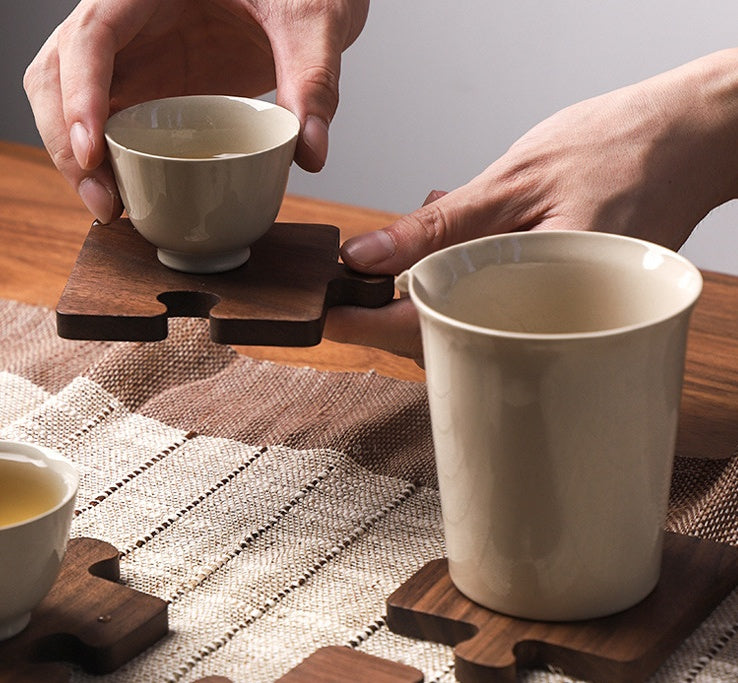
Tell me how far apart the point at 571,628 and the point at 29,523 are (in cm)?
30

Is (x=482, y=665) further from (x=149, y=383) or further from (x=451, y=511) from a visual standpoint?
(x=149, y=383)

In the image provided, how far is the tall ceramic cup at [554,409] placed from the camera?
0.58 meters

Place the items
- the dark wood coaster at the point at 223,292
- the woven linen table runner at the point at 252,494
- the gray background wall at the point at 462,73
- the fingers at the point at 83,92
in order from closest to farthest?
the woven linen table runner at the point at 252,494
the dark wood coaster at the point at 223,292
the fingers at the point at 83,92
the gray background wall at the point at 462,73

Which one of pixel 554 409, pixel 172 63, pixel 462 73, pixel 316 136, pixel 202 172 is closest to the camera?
pixel 554 409

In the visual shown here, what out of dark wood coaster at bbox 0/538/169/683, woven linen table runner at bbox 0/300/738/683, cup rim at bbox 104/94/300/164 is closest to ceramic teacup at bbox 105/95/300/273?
cup rim at bbox 104/94/300/164

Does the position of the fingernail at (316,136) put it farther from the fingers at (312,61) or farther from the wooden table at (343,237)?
the wooden table at (343,237)

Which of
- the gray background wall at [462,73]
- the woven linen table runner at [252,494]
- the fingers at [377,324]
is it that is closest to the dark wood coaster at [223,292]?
the fingers at [377,324]

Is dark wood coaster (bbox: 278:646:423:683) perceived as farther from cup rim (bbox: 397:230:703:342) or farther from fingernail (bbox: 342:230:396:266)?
fingernail (bbox: 342:230:396:266)

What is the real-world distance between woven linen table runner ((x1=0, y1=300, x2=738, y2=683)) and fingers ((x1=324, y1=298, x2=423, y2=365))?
0.08 m

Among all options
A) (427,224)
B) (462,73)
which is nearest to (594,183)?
(427,224)

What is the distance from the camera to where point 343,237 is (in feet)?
4.17

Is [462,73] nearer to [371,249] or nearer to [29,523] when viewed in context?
[371,249]

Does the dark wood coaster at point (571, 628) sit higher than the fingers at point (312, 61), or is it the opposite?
the fingers at point (312, 61)

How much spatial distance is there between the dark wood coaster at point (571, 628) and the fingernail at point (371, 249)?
0.84ft
